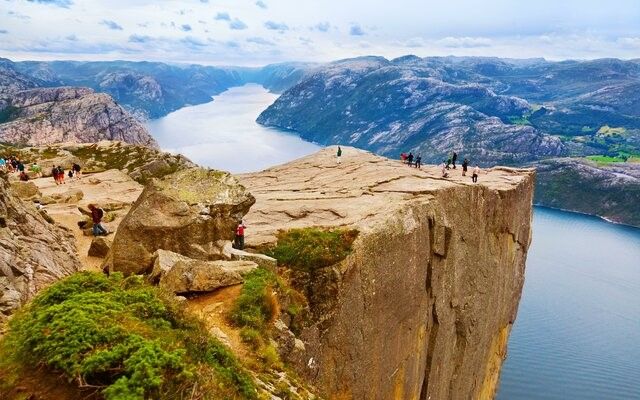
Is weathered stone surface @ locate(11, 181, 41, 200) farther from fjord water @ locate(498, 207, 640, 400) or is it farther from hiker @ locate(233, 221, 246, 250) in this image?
fjord water @ locate(498, 207, 640, 400)

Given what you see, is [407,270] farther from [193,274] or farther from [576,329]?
[576,329]

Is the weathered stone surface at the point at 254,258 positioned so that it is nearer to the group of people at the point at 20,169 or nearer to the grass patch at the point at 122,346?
the grass patch at the point at 122,346

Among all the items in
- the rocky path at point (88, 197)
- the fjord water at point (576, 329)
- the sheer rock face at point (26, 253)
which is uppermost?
the sheer rock face at point (26, 253)

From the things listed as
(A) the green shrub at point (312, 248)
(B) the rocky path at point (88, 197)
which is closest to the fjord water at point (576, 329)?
(A) the green shrub at point (312, 248)

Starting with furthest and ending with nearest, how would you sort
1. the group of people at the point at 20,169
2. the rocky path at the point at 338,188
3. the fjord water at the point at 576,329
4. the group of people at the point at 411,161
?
the fjord water at the point at 576,329
the group of people at the point at 20,169
the group of people at the point at 411,161
the rocky path at the point at 338,188

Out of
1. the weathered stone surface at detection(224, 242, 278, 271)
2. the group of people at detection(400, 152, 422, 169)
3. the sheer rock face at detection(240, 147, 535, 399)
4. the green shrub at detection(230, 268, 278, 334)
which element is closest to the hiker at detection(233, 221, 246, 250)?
the sheer rock face at detection(240, 147, 535, 399)

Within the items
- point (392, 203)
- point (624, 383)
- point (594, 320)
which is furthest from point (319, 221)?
point (594, 320)

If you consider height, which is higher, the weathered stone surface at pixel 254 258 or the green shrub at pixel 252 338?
the weathered stone surface at pixel 254 258
